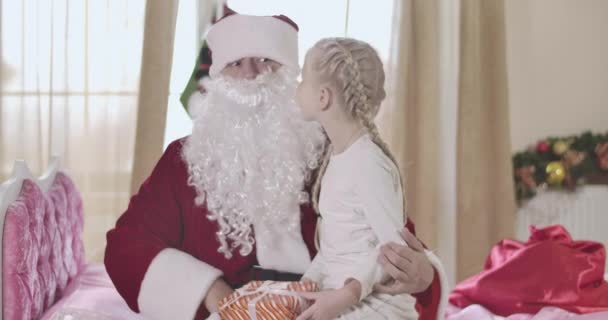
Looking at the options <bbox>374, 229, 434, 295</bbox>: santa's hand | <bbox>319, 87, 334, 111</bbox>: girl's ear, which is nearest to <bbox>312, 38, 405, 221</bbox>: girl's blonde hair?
<bbox>319, 87, 334, 111</bbox>: girl's ear

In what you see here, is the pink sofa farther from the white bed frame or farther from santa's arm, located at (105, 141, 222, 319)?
santa's arm, located at (105, 141, 222, 319)

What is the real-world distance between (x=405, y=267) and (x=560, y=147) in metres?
3.28

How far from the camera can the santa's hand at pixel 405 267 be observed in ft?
5.60

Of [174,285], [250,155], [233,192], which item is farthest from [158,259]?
[250,155]

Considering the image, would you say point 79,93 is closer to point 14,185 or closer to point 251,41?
point 14,185

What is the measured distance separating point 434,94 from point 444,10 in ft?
1.70

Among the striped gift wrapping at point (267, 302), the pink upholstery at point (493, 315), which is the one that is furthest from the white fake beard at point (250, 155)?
the pink upholstery at point (493, 315)

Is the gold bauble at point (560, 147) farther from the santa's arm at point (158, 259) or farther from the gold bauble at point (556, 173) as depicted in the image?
the santa's arm at point (158, 259)

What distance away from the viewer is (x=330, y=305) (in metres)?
1.65

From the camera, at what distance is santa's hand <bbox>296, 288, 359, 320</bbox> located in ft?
5.41

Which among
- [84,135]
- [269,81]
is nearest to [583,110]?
[84,135]

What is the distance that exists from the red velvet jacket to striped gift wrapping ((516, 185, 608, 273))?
298 cm

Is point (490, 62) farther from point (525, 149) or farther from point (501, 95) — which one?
point (525, 149)

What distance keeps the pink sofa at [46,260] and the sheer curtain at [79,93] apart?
111 centimetres
